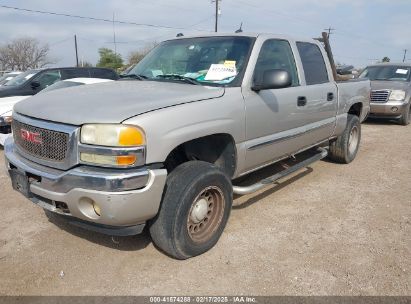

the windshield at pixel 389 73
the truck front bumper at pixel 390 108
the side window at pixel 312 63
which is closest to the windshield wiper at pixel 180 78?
the side window at pixel 312 63

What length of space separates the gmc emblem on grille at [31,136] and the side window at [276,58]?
196 cm

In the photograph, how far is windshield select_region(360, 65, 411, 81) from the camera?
1089 cm

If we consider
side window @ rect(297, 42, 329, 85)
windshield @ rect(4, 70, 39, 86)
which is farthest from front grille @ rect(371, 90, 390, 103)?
windshield @ rect(4, 70, 39, 86)

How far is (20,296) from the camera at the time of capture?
104 inches

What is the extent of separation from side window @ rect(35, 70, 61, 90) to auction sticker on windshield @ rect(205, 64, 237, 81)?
6.48 metres

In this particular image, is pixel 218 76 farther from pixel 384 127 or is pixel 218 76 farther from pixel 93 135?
pixel 384 127

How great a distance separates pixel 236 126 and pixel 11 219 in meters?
2.52

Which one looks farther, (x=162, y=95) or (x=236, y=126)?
(x=236, y=126)

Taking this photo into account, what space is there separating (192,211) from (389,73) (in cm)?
1025

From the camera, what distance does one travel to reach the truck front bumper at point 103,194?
2.46 meters

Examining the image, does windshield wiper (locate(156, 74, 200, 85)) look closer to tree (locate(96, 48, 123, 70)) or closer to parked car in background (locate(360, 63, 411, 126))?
parked car in background (locate(360, 63, 411, 126))

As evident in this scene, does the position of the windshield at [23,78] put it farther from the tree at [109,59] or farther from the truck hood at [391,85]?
the tree at [109,59]

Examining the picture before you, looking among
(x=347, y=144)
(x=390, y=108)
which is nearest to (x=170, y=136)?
(x=347, y=144)

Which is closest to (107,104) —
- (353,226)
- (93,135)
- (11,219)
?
(93,135)
